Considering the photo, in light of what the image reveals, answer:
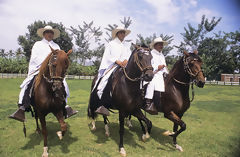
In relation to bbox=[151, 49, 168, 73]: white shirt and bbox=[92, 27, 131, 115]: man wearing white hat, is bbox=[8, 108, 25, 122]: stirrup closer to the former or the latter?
bbox=[92, 27, 131, 115]: man wearing white hat

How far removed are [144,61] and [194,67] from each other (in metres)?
1.51

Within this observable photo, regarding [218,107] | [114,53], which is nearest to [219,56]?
[218,107]

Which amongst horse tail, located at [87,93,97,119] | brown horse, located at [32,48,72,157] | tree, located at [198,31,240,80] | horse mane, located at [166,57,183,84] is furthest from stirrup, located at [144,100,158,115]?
tree, located at [198,31,240,80]

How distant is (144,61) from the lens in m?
4.51

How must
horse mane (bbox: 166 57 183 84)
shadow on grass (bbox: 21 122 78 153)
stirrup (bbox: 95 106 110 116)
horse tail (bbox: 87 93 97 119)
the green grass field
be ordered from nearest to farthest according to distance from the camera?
the green grass field → stirrup (bbox: 95 106 110 116) → shadow on grass (bbox: 21 122 78 153) → horse mane (bbox: 166 57 183 84) → horse tail (bbox: 87 93 97 119)

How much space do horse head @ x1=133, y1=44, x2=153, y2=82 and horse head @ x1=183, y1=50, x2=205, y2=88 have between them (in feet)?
4.09

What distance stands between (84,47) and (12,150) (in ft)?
170

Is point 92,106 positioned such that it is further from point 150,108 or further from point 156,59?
point 156,59

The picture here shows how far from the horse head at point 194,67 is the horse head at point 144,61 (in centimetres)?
125

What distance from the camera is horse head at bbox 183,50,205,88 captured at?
15.8 ft

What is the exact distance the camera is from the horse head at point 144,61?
4324 millimetres

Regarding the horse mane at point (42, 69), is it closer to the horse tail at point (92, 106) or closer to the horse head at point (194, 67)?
the horse tail at point (92, 106)

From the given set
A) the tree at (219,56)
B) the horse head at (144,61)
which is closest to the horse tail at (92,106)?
the horse head at (144,61)

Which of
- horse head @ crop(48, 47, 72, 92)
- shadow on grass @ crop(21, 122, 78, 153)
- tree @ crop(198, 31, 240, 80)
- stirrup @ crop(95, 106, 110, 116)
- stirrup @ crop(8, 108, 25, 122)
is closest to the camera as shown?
horse head @ crop(48, 47, 72, 92)
